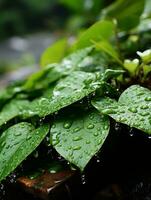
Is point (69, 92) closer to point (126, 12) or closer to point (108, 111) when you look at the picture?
point (108, 111)

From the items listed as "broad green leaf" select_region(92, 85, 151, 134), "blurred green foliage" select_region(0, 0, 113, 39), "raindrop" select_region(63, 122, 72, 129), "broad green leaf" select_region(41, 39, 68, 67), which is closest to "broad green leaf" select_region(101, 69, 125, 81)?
"broad green leaf" select_region(92, 85, 151, 134)

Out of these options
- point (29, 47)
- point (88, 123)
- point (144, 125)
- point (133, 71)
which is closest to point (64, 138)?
point (88, 123)

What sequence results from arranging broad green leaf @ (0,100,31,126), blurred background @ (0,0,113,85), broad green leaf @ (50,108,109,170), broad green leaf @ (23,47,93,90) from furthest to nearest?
1. blurred background @ (0,0,113,85)
2. broad green leaf @ (23,47,93,90)
3. broad green leaf @ (0,100,31,126)
4. broad green leaf @ (50,108,109,170)

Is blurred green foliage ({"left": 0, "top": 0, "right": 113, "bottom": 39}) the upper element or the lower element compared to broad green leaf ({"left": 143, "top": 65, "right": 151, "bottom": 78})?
upper

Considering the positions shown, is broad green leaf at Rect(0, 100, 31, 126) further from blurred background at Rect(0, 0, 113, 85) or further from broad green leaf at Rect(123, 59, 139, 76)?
blurred background at Rect(0, 0, 113, 85)

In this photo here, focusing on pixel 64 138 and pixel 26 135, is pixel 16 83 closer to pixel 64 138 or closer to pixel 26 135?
pixel 26 135

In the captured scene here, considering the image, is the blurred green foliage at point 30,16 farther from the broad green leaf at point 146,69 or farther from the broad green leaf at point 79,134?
the broad green leaf at point 79,134
